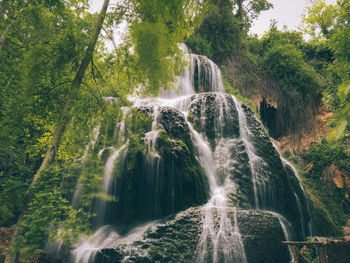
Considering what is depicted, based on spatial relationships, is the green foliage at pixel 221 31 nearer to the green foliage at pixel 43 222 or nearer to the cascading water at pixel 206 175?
the cascading water at pixel 206 175

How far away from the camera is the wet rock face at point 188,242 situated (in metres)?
5.43

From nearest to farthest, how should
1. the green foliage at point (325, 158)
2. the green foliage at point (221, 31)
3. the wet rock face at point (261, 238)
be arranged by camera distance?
the wet rock face at point (261, 238) → the green foliage at point (325, 158) → the green foliage at point (221, 31)

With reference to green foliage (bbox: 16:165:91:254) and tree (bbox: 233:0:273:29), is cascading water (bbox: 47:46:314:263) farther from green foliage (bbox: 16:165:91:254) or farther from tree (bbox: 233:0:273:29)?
tree (bbox: 233:0:273:29)

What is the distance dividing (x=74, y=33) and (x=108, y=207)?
5395mm

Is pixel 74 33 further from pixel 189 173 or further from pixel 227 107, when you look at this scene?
pixel 227 107

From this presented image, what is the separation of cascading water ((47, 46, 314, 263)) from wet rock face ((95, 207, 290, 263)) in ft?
0.33

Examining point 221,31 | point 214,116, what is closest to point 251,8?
point 221,31

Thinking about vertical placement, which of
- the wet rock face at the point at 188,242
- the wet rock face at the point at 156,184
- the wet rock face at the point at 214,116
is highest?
the wet rock face at the point at 214,116

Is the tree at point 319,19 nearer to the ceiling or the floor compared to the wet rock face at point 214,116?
nearer to the ceiling

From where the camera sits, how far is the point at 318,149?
48.7 feet

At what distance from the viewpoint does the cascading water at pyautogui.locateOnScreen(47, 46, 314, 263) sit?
226 inches

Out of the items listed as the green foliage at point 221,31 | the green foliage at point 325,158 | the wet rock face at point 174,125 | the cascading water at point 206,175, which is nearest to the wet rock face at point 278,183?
the cascading water at point 206,175

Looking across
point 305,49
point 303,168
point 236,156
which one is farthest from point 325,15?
point 236,156

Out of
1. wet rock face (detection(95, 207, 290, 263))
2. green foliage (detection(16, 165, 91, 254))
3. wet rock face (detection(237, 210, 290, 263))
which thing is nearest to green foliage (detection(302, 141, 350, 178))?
wet rock face (detection(237, 210, 290, 263))
